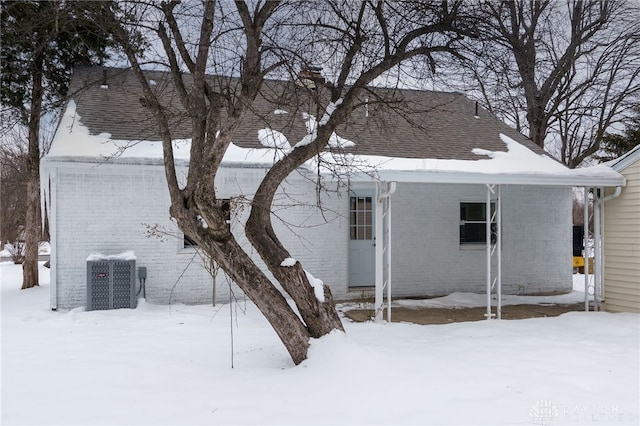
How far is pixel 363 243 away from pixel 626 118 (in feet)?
42.4

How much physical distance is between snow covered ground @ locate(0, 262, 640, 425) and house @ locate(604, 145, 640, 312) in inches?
62.4

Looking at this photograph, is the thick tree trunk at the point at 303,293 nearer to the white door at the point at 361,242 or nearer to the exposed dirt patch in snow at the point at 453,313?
the exposed dirt patch in snow at the point at 453,313

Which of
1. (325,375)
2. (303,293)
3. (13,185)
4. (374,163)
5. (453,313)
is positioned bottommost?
(453,313)

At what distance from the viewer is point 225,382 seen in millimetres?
4875

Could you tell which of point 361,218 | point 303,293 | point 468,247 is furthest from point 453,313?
point 303,293

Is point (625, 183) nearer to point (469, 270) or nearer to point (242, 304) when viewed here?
point (469, 270)

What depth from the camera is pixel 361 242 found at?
10867 millimetres

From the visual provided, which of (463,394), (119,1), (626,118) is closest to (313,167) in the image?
(119,1)

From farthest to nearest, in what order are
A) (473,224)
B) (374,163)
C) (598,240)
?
(473,224) → (598,240) → (374,163)

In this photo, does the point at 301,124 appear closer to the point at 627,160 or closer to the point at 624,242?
the point at 627,160

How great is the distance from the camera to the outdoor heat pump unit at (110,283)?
27.2 feet

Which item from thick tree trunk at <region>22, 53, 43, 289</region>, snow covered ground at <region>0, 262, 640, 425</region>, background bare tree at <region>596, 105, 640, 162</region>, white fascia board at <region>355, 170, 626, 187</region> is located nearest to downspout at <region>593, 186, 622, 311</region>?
white fascia board at <region>355, 170, 626, 187</region>

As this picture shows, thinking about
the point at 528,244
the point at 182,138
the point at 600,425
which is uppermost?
the point at 182,138

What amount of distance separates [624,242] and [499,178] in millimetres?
2904
